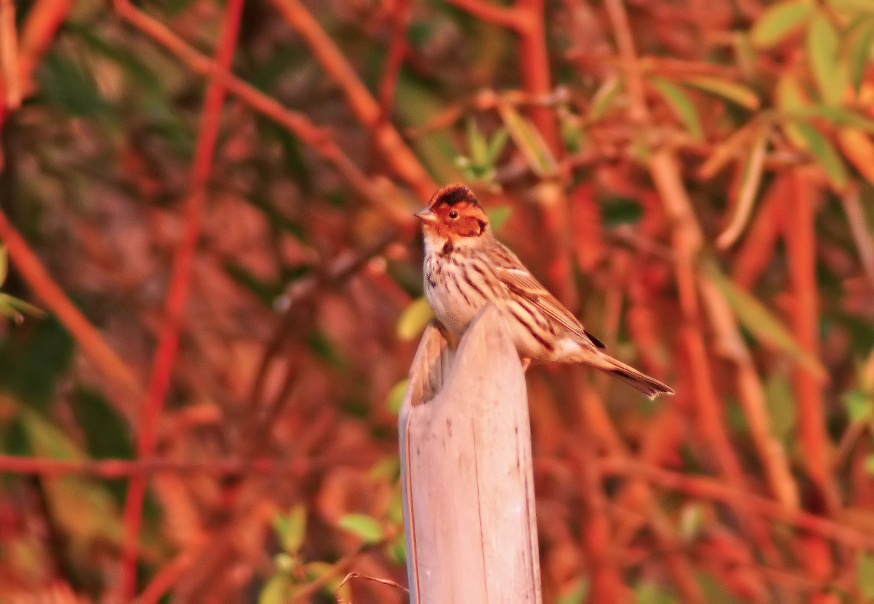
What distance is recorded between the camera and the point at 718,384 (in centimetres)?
489

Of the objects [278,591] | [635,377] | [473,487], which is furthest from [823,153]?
[473,487]

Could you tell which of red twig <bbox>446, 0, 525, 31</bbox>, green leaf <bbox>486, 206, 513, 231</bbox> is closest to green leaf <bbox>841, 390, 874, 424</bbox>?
green leaf <bbox>486, 206, 513, 231</bbox>

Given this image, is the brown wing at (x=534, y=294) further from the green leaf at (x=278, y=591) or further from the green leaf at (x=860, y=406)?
the green leaf at (x=278, y=591)

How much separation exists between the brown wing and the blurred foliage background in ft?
0.74

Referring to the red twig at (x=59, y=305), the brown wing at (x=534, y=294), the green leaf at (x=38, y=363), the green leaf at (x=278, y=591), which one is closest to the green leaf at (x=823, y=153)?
the brown wing at (x=534, y=294)

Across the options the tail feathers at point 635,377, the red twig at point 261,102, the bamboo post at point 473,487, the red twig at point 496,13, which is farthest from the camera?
the red twig at point 496,13

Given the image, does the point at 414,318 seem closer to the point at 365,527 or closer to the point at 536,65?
the point at 365,527

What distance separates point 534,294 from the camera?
3.50 m

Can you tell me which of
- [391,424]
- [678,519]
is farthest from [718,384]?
[391,424]

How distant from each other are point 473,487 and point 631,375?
173cm

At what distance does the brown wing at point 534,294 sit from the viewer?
137 inches

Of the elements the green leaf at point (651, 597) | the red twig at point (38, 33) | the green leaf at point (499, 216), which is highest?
the red twig at point (38, 33)

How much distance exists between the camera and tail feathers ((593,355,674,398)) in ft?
10.8

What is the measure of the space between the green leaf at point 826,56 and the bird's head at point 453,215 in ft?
3.01
